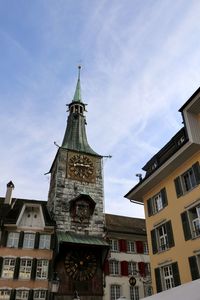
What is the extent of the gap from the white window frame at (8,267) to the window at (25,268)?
766 millimetres

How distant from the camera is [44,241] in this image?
3027 cm

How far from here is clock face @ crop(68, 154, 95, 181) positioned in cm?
3762

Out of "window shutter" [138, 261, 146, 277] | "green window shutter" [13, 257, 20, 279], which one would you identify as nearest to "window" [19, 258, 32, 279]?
"green window shutter" [13, 257, 20, 279]

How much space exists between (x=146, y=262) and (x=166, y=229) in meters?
16.7

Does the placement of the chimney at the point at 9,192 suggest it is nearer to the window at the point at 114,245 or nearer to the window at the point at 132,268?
the window at the point at 114,245

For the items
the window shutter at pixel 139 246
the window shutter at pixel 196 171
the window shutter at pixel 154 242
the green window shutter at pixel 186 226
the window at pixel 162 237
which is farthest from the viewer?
the window shutter at pixel 139 246

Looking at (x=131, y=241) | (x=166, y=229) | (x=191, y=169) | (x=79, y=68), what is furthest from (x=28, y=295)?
(x=79, y=68)

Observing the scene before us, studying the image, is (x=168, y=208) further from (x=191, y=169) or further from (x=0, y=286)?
(x=0, y=286)

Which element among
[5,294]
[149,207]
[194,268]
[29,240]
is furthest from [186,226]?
[5,294]

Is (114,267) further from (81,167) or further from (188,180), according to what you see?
(188,180)

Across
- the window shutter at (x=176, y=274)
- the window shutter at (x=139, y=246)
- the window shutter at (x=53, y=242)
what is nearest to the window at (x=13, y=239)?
the window shutter at (x=53, y=242)

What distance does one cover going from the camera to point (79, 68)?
198 ft

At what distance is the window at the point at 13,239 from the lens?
95.2ft

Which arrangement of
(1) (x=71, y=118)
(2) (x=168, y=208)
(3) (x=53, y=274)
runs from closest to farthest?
(2) (x=168, y=208) → (3) (x=53, y=274) → (1) (x=71, y=118)
